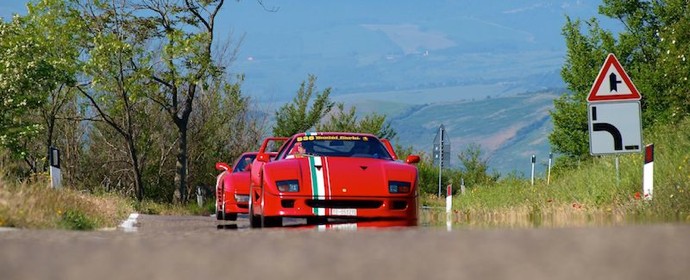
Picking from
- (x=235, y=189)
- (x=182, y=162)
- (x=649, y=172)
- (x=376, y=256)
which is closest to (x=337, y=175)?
(x=649, y=172)

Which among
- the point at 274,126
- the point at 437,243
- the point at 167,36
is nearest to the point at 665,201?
the point at 437,243

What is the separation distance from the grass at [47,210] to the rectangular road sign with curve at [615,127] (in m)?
7.12

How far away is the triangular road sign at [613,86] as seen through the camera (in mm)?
18391

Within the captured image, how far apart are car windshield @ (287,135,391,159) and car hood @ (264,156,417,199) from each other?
0.72m

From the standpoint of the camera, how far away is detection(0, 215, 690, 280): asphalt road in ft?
17.2

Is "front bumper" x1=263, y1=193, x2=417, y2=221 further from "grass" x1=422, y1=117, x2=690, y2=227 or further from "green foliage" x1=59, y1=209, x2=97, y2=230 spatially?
"green foliage" x1=59, y1=209, x2=97, y2=230

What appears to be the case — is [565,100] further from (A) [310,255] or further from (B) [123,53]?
(A) [310,255]

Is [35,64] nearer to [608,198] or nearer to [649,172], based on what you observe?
[608,198]

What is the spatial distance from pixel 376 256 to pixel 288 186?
29.1 feet

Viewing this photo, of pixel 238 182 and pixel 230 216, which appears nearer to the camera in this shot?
pixel 238 182

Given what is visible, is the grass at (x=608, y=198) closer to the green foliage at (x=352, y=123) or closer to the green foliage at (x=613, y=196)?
the green foliage at (x=613, y=196)

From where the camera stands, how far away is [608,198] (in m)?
19.3

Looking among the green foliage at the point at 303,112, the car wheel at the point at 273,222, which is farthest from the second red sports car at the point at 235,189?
the green foliage at the point at 303,112

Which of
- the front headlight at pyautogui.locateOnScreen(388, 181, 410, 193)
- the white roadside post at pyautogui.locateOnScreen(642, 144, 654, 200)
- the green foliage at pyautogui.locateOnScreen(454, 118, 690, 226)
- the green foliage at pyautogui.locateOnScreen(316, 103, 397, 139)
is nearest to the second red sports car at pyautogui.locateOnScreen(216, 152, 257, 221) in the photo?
the green foliage at pyautogui.locateOnScreen(454, 118, 690, 226)
